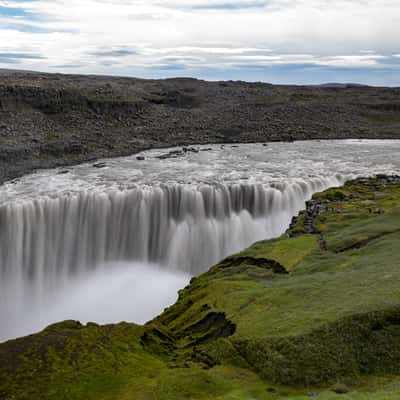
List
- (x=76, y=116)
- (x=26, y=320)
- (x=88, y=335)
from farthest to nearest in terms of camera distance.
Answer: (x=76, y=116), (x=26, y=320), (x=88, y=335)

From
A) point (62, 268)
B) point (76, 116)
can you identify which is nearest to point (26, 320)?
point (62, 268)

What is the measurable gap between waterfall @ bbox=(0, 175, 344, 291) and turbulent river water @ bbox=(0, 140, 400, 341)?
9 cm

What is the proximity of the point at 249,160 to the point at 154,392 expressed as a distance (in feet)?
156

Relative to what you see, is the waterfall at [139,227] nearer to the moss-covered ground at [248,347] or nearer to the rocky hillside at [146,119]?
the rocky hillside at [146,119]

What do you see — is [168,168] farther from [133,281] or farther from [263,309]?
[263,309]

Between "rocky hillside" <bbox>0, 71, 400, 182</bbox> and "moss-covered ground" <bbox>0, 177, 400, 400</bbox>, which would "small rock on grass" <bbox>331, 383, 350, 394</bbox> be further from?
"rocky hillside" <bbox>0, 71, 400, 182</bbox>

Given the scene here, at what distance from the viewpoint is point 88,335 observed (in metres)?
16.4

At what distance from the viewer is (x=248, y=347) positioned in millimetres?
14312

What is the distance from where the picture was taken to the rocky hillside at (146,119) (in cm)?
5984

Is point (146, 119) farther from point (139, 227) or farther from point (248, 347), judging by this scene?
point (248, 347)

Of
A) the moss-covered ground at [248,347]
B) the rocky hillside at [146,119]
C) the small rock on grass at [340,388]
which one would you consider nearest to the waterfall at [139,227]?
the rocky hillside at [146,119]

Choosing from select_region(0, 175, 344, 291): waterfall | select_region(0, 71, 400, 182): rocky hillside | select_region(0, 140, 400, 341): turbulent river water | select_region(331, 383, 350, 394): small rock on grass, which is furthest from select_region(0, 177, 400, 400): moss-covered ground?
select_region(0, 71, 400, 182): rocky hillside

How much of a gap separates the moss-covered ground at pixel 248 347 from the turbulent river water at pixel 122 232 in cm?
1399

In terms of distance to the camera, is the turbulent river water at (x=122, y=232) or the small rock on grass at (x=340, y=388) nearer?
the small rock on grass at (x=340, y=388)
